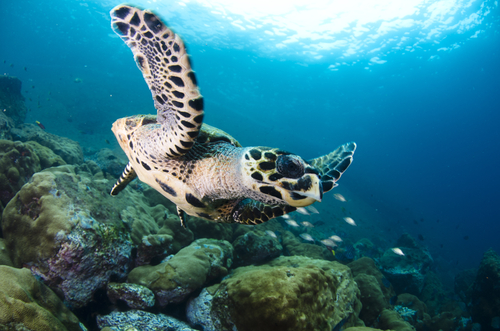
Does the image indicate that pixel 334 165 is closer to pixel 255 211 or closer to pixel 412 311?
pixel 255 211

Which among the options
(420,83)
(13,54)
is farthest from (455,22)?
(13,54)

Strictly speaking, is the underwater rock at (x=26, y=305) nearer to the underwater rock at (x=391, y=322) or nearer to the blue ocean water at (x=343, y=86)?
the underwater rock at (x=391, y=322)

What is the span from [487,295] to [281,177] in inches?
354

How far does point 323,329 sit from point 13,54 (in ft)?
293

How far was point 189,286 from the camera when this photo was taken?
303cm

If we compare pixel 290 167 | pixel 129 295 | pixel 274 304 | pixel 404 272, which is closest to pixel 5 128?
pixel 129 295

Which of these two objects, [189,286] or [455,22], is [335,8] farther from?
[189,286]

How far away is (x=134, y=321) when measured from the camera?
2.56 metres

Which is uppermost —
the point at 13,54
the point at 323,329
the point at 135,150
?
the point at 135,150

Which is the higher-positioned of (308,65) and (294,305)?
(308,65)

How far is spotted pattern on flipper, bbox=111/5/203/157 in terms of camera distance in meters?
1.69

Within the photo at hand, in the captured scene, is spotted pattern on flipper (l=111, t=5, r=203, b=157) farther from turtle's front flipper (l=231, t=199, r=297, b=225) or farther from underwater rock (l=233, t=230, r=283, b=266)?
underwater rock (l=233, t=230, r=283, b=266)

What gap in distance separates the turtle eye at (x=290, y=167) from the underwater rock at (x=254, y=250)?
11.7 feet

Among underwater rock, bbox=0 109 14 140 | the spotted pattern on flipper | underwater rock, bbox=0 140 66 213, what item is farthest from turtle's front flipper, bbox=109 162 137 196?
underwater rock, bbox=0 109 14 140
